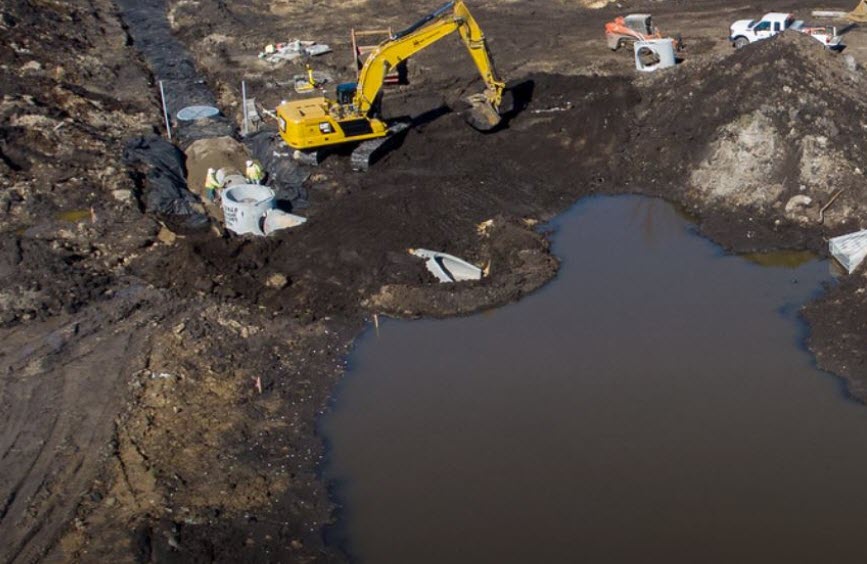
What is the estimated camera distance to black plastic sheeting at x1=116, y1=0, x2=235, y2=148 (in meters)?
26.8

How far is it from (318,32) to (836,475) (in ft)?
85.6

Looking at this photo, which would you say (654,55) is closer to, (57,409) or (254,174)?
(254,174)

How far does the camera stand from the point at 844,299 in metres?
19.2

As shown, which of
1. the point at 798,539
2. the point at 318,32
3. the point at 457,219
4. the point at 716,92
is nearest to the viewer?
the point at 798,539

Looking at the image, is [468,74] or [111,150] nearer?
[111,150]

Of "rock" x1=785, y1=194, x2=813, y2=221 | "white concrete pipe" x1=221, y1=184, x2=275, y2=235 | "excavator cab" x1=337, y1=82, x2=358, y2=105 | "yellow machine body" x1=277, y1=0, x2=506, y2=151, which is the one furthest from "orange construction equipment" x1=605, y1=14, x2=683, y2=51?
"white concrete pipe" x1=221, y1=184, x2=275, y2=235

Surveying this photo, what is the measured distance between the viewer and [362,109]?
24.3 meters

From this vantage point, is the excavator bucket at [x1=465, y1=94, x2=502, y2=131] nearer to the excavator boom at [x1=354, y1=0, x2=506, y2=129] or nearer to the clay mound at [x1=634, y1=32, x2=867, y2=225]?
the excavator boom at [x1=354, y1=0, x2=506, y2=129]

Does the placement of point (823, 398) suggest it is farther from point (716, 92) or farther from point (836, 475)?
point (716, 92)

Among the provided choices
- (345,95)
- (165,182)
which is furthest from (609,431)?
(165,182)

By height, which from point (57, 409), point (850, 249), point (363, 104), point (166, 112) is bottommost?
point (850, 249)

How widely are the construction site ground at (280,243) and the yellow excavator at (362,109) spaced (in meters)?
0.63

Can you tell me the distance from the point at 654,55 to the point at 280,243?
1419cm

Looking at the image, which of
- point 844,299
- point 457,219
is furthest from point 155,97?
point 844,299
